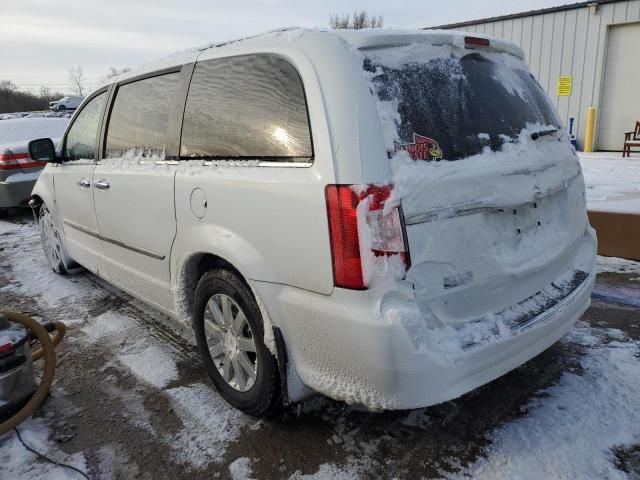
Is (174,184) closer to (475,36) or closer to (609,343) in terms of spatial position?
(475,36)

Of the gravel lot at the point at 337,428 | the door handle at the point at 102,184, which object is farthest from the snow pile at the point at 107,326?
the door handle at the point at 102,184

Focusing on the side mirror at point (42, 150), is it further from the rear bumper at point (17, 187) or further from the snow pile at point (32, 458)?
the rear bumper at point (17, 187)

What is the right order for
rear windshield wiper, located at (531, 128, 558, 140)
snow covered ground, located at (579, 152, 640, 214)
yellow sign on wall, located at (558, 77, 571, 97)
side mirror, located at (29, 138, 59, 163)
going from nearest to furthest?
rear windshield wiper, located at (531, 128, 558, 140) < side mirror, located at (29, 138, 59, 163) < snow covered ground, located at (579, 152, 640, 214) < yellow sign on wall, located at (558, 77, 571, 97)

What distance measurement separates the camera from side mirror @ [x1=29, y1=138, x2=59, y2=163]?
4121 mm

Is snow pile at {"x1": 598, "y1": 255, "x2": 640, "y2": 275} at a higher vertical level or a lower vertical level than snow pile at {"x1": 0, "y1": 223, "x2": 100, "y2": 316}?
lower

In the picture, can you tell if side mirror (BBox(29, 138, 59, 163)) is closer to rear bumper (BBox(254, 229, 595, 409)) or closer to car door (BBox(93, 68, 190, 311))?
car door (BBox(93, 68, 190, 311))

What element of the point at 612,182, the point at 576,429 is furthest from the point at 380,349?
the point at 612,182

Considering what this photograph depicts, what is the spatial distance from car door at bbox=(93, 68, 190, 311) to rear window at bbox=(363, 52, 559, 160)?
4.23ft

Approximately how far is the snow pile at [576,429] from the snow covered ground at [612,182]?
2.55 meters

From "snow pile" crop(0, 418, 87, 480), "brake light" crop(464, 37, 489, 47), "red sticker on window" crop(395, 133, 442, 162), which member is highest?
"brake light" crop(464, 37, 489, 47)

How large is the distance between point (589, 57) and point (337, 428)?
13021 mm

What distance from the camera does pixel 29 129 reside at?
8812mm

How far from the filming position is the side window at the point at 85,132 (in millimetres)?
3723

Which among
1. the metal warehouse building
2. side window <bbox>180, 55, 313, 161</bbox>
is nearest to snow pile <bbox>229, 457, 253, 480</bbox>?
side window <bbox>180, 55, 313, 161</bbox>
